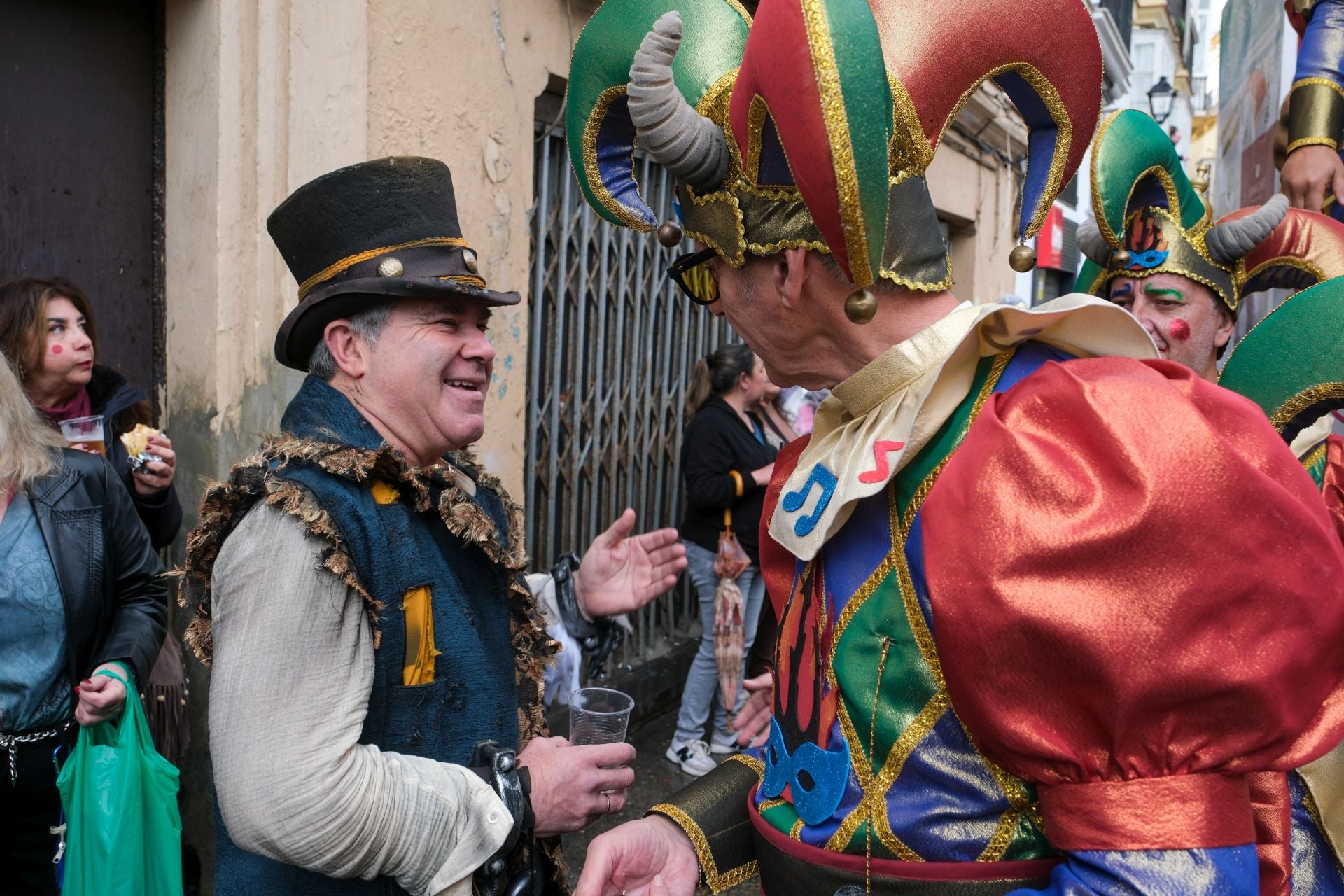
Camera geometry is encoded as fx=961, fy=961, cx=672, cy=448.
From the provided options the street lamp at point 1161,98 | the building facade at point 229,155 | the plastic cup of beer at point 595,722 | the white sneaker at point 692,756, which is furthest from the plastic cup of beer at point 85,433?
the street lamp at point 1161,98

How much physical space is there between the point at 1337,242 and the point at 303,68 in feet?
10.5

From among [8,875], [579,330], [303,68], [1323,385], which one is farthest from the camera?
[579,330]

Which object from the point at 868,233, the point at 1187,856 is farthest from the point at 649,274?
Result: the point at 1187,856

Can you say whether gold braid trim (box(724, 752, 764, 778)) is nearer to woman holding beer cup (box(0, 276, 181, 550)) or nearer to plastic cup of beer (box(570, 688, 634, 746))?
plastic cup of beer (box(570, 688, 634, 746))

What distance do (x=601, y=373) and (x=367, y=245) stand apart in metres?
3.26

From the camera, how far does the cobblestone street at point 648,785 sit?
418 centimetres

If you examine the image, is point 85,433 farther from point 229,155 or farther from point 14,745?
point 229,155

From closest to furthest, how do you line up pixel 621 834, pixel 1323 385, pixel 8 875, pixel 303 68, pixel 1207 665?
1. pixel 1207 665
2. pixel 621 834
3. pixel 1323 385
4. pixel 8 875
5. pixel 303 68

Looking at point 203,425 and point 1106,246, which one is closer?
point 1106,246

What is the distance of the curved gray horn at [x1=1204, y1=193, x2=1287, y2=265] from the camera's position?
257 centimetres

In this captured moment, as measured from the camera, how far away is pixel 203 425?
3408mm

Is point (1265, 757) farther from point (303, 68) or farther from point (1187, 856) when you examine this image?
point (303, 68)

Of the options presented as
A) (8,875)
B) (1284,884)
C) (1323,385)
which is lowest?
(8,875)

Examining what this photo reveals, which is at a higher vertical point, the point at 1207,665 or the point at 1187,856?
the point at 1207,665
